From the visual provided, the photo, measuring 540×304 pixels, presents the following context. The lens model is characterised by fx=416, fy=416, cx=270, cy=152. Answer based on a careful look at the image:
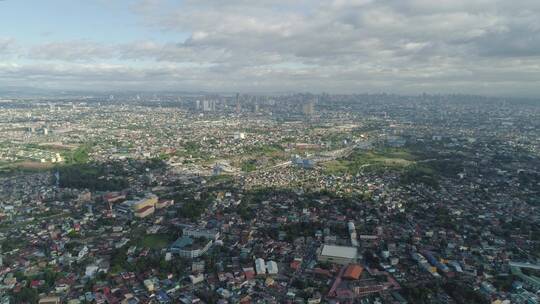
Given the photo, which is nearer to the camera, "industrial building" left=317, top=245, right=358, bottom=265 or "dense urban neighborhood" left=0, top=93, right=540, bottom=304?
"dense urban neighborhood" left=0, top=93, right=540, bottom=304

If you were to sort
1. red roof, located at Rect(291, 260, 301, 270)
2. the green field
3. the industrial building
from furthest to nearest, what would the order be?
1. the green field
2. the industrial building
3. red roof, located at Rect(291, 260, 301, 270)

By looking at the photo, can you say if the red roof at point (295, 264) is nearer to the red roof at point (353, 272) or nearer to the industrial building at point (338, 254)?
the industrial building at point (338, 254)

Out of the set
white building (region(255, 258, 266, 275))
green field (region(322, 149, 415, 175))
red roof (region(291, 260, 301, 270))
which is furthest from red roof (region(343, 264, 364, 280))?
green field (region(322, 149, 415, 175))

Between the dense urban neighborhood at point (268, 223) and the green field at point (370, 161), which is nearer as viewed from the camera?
the dense urban neighborhood at point (268, 223)

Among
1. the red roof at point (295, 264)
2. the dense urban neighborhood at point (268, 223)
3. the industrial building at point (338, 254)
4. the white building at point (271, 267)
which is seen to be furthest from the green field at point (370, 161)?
the white building at point (271, 267)

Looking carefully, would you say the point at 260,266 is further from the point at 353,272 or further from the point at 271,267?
the point at 353,272

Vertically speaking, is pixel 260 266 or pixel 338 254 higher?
pixel 338 254

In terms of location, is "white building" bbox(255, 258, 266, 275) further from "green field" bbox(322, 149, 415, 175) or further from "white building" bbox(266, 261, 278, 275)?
"green field" bbox(322, 149, 415, 175)

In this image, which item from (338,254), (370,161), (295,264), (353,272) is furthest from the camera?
(370,161)

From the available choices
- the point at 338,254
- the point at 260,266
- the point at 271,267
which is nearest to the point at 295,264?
the point at 271,267
